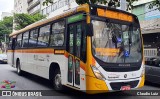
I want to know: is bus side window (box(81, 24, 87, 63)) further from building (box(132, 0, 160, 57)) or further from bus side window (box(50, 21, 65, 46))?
building (box(132, 0, 160, 57))

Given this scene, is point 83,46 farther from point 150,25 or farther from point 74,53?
point 150,25

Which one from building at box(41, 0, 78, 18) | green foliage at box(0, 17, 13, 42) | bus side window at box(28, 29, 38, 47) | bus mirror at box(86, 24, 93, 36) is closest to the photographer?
bus mirror at box(86, 24, 93, 36)

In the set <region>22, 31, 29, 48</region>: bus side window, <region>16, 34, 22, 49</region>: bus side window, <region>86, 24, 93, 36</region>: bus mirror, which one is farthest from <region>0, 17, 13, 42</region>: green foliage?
<region>86, 24, 93, 36</region>: bus mirror

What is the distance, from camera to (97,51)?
756 centimetres

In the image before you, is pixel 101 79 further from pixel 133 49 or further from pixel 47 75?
pixel 47 75

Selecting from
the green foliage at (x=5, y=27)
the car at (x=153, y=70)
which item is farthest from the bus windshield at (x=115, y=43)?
the green foliage at (x=5, y=27)

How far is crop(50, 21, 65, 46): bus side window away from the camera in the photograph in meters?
9.26

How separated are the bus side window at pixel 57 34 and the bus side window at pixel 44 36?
509 mm

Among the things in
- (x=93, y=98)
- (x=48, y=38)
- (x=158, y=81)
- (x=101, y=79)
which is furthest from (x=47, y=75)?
(x=158, y=81)

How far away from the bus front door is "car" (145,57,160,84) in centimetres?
435

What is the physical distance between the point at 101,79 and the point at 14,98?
10.3 feet

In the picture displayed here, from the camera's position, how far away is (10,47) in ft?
59.6

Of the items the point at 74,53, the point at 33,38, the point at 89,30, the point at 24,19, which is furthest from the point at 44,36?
the point at 24,19

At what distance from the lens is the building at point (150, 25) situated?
66.4 ft
